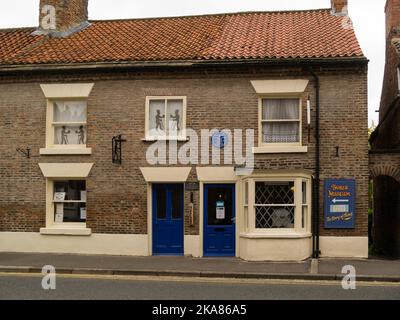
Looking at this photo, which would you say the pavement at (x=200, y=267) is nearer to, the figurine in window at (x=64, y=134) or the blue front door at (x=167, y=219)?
the blue front door at (x=167, y=219)

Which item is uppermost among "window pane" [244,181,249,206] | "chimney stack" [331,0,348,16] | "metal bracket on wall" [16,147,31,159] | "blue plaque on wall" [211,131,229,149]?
"chimney stack" [331,0,348,16]

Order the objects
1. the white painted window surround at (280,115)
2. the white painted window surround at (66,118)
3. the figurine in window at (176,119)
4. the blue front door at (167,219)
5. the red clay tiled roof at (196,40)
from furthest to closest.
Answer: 1. the white painted window surround at (66,118)
2. the red clay tiled roof at (196,40)
3. the figurine in window at (176,119)
4. the blue front door at (167,219)
5. the white painted window surround at (280,115)

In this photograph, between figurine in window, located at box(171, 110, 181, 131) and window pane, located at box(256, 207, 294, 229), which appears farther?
figurine in window, located at box(171, 110, 181, 131)

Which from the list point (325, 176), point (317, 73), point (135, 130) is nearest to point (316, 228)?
point (325, 176)

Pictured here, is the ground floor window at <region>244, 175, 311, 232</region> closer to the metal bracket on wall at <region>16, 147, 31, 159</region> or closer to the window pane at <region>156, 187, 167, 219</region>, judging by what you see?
the window pane at <region>156, 187, 167, 219</region>

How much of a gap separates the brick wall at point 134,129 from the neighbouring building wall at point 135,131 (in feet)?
0.10

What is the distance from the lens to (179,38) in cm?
1942

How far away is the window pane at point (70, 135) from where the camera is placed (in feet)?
58.5

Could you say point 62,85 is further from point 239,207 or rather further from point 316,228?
point 316,228

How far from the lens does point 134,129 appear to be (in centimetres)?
1725

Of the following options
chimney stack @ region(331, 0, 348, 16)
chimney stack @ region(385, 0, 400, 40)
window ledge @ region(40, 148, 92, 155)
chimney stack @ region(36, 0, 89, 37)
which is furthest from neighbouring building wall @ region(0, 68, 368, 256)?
chimney stack @ region(385, 0, 400, 40)

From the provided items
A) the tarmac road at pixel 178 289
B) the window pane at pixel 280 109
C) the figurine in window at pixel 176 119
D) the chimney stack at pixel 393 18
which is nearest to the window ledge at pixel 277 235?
the tarmac road at pixel 178 289

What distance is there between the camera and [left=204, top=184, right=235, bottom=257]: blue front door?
16859mm

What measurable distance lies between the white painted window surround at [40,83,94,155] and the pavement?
342cm
